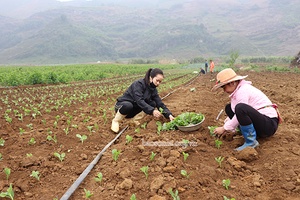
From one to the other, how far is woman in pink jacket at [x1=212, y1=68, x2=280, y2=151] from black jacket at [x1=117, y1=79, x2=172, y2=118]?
160 centimetres

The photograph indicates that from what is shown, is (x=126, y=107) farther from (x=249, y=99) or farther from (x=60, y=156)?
(x=249, y=99)

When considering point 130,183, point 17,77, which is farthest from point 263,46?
point 130,183

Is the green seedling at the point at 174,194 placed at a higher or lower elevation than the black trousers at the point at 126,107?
lower

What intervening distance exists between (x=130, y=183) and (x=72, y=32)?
145 m

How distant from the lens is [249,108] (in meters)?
3.52

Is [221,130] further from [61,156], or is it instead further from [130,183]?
[61,156]

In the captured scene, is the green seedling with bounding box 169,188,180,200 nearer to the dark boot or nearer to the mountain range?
the dark boot

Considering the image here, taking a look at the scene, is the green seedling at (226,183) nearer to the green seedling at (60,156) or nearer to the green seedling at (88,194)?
the green seedling at (88,194)

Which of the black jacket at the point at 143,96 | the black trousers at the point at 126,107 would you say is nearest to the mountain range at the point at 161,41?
the black trousers at the point at 126,107

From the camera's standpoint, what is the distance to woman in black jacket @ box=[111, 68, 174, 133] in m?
4.91

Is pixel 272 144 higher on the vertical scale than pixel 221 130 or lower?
lower

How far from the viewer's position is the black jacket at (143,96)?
16.3 ft

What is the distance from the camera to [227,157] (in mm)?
3635

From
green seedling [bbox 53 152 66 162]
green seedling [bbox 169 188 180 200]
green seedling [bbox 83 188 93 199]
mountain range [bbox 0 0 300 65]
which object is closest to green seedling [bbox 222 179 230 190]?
green seedling [bbox 169 188 180 200]
